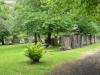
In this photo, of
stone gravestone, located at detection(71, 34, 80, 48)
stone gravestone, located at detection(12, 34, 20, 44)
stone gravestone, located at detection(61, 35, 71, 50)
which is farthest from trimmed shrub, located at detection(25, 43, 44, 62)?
stone gravestone, located at detection(12, 34, 20, 44)

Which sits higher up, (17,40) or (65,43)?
(65,43)

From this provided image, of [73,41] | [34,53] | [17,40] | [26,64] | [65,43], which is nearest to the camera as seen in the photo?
[26,64]

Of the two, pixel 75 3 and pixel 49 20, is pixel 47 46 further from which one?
pixel 75 3

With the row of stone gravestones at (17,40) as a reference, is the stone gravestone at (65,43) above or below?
above

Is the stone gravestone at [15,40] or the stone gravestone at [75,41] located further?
the stone gravestone at [15,40]

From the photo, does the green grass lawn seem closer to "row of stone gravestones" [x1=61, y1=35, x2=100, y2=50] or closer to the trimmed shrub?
the trimmed shrub

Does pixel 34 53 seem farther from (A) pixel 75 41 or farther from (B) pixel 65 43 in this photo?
(A) pixel 75 41

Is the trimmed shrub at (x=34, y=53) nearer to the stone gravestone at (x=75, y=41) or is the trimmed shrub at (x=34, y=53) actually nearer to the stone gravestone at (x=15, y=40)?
the stone gravestone at (x=75, y=41)

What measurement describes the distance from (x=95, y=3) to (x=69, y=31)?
20530 mm

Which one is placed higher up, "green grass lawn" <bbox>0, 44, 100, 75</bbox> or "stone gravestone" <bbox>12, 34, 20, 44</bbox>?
"green grass lawn" <bbox>0, 44, 100, 75</bbox>

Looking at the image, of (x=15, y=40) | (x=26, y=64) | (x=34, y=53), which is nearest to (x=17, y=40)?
(x=15, y=40)

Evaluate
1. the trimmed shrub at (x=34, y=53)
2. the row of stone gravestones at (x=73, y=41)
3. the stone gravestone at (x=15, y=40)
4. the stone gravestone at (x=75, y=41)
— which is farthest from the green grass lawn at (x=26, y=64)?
the stone gravestone at (x=15, y=40)

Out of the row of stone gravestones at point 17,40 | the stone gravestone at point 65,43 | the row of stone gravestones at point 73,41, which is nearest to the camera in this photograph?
the stone gravestone at point 65,43

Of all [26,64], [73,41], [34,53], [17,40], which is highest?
[34,53]
